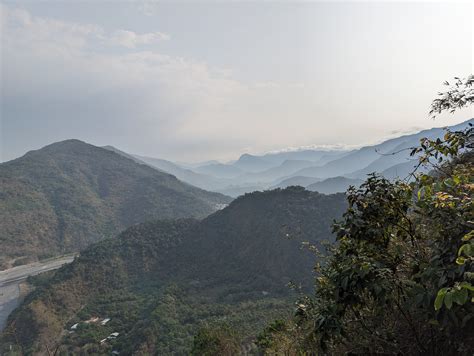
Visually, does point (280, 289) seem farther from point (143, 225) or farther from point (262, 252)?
point (143, 225)

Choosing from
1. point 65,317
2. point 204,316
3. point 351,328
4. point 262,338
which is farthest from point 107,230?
point 351,328

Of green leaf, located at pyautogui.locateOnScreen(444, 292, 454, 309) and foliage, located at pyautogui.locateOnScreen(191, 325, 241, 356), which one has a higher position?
green leaf, located at pyautogui.locateOnScreen(444, 292, 454, 309)

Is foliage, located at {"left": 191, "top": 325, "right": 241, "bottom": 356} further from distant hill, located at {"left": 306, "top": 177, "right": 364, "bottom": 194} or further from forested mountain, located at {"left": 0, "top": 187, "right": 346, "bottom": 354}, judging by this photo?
distant hill, located at {"left": 306, "top": 177, "right": 364, "bottom": 194}

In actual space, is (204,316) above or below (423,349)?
below

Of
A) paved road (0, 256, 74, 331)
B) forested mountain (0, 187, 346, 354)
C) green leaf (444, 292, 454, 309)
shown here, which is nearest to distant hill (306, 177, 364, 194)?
forested mountain (0, 187, 346, 354)

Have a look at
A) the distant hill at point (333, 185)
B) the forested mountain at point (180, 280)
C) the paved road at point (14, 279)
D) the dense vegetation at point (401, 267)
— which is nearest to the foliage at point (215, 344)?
the forested mountain at point (180, 280)
